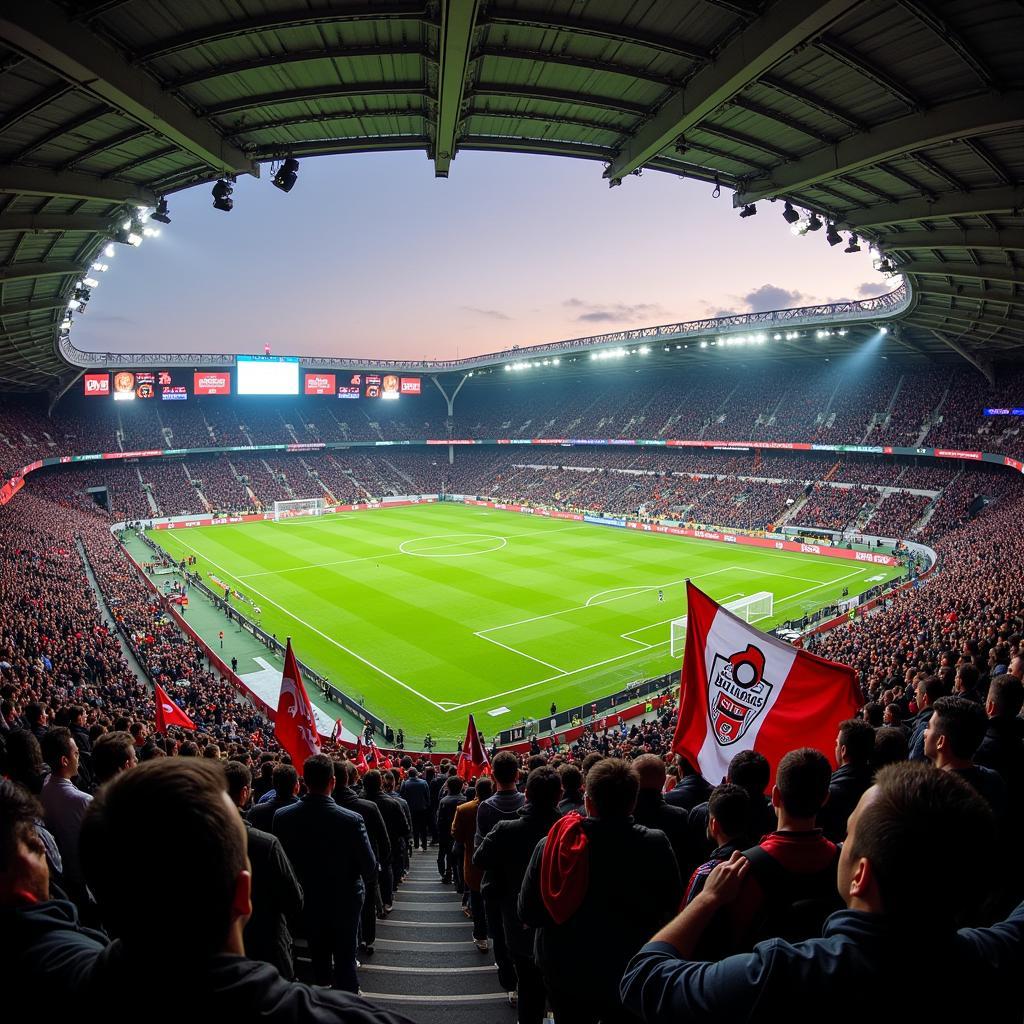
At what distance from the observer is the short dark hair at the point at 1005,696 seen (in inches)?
203

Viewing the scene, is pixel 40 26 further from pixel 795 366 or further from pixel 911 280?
pixel 795 366

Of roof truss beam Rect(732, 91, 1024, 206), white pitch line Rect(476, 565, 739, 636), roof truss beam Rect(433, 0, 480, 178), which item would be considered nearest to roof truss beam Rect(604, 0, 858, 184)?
roof truss beam Rect(433, 0, 480, 178)

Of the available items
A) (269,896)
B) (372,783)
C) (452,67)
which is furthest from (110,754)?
(452,67)

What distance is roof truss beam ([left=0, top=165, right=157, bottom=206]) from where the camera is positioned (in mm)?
13922

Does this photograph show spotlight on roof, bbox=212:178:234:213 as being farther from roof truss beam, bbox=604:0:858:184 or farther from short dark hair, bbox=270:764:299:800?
short dark hair, bbox=270:764:299:800

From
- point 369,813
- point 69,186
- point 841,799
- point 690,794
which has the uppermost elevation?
point 69,186

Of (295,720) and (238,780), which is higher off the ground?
(238,780)

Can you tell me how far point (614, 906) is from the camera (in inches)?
136

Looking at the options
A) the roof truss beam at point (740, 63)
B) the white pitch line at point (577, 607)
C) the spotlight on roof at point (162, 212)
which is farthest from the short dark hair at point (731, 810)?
the white pitch line at point (577, 607)

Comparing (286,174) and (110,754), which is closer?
(110,754)

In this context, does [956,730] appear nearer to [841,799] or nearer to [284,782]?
[841,799]

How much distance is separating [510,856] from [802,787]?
7.87ft

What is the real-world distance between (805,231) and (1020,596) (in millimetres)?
11605

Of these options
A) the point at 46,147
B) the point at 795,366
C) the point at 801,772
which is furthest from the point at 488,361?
the point at 801,772
